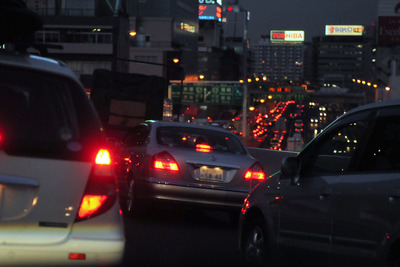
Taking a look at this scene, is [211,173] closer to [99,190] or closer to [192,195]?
[192,195]

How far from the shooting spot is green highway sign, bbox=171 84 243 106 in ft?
210

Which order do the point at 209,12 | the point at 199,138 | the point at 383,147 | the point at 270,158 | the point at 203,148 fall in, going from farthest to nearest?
the point at 209,12, the point at 270,158, the point at 199,138, the point at 203,148, the point at 383,147

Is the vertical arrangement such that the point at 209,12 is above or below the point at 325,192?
above

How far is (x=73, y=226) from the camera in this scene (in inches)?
172

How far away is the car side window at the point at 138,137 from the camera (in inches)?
456

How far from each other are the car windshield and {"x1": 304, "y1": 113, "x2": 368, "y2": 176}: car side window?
197 inches

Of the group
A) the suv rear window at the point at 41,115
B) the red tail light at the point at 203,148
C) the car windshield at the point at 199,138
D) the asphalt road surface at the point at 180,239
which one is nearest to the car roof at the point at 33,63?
the suv rear window at the point at 41,115

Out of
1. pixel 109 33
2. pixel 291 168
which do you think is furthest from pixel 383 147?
pixel 109 33

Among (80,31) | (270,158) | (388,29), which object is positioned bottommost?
(270,158)

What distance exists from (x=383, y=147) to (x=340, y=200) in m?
0.52

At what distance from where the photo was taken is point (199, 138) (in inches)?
451

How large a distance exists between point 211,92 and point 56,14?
31892 mm

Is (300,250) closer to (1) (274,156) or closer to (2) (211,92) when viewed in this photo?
(1) (274,156)

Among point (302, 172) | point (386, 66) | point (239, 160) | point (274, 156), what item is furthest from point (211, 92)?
point (386, 66)
